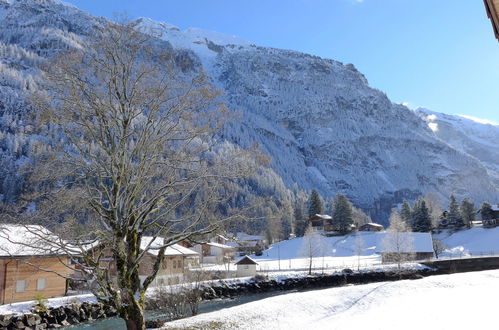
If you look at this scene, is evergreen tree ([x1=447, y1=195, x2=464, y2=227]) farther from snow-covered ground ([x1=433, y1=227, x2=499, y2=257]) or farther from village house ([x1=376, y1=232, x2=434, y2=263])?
village house ([x1=376, y1=232, x2=434, y2=263])

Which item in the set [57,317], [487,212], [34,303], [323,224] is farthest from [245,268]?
[487,212]

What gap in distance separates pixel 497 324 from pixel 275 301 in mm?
13620

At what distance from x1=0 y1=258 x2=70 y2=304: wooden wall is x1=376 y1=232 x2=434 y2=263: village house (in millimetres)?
46338

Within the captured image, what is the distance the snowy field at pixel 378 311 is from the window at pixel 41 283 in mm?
18909

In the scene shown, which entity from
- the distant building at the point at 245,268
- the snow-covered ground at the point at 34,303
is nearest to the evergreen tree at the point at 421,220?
the distant building at the point at 245,268

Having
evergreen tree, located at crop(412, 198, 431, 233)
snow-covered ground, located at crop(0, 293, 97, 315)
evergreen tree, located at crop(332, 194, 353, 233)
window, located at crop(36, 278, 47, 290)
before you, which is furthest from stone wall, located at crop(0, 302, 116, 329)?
evergreen tree, located at crop(412, 198, 431, 233)

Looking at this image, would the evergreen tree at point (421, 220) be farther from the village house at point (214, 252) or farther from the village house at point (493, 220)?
the village house at point (214, 252)

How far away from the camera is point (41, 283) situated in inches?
1299

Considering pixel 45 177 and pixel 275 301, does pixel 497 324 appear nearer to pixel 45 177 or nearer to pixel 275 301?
pixel 275 301

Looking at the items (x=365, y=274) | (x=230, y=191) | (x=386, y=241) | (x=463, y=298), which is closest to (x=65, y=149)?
(x=230, y=191)

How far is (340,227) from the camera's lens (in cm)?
10362

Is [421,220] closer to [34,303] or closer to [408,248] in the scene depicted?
[408,248]

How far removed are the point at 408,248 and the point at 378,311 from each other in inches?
1776

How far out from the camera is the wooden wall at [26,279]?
99.9ft
